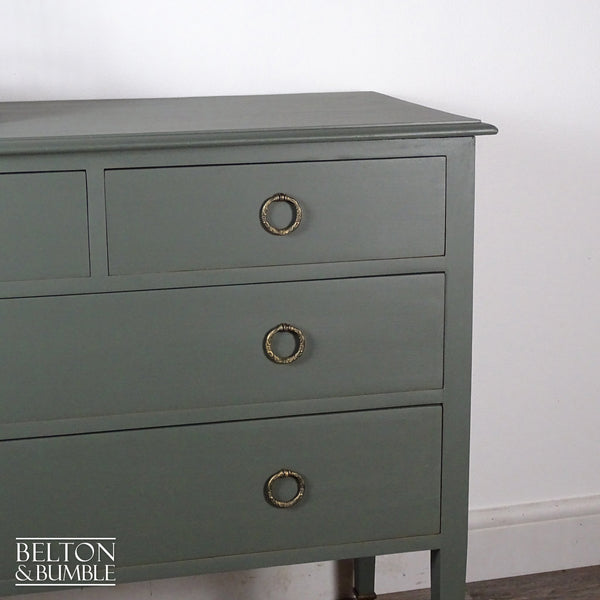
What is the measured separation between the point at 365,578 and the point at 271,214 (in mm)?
946

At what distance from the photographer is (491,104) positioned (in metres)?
1.86

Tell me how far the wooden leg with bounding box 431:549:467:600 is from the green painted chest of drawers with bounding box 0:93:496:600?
62mm

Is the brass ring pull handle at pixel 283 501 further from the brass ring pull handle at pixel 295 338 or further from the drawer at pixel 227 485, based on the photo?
the brass ring pull handle at pixel 295 338

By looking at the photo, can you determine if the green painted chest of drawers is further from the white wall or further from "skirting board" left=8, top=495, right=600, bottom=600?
"skirting board" left=8, top=495, right=600, bottom=600

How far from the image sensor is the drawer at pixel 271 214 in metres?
1.24

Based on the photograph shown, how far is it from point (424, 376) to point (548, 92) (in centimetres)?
80

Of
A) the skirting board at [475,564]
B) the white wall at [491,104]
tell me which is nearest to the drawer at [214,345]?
the white wall at [491,104]

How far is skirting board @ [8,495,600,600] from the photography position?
1906 millimetres

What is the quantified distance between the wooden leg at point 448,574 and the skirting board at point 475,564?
541 mm

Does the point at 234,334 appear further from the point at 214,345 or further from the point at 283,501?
the point at 283,501

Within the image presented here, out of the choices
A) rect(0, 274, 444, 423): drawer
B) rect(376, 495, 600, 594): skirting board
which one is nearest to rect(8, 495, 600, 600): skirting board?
rect(376, 495, 600, 594): skirting board

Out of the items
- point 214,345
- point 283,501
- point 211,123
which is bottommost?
point 283,501

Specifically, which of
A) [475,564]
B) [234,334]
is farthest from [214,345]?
[475,564]

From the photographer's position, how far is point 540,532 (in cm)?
205
